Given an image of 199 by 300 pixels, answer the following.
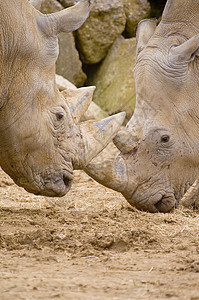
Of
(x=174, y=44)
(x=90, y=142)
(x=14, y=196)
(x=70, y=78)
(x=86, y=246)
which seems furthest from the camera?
(x=70, y=78)

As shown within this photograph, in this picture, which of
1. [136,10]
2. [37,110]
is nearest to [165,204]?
[37,110]

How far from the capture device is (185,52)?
19.4 ft

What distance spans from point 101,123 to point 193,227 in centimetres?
118

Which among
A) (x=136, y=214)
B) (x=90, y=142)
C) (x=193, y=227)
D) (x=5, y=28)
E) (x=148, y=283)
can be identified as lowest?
(x=136, y=214)

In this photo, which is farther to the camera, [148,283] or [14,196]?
[14,196]

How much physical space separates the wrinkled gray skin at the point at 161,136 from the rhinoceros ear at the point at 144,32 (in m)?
0.36

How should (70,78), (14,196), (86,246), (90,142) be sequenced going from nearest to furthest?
(86,246) → (90,142) → (14,196) → (70,78)

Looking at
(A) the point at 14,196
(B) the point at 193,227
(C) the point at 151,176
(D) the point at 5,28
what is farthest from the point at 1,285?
(A) the point at 14,196

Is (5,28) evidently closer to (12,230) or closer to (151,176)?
(12,230)

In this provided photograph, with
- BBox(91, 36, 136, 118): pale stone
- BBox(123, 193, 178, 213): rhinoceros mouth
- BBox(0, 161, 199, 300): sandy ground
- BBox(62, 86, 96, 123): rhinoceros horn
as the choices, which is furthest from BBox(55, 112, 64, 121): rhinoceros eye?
BBox(91, 36, 136, 118): pale stone

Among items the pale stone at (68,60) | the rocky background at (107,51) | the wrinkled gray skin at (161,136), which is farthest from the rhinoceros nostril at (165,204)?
the pale stone at (68,60)

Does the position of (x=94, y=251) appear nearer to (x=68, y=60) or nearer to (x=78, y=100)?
(x=78, y=100)

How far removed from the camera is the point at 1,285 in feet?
9.91

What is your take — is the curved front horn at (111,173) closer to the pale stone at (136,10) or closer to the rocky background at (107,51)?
the rocky background at (107,51)
